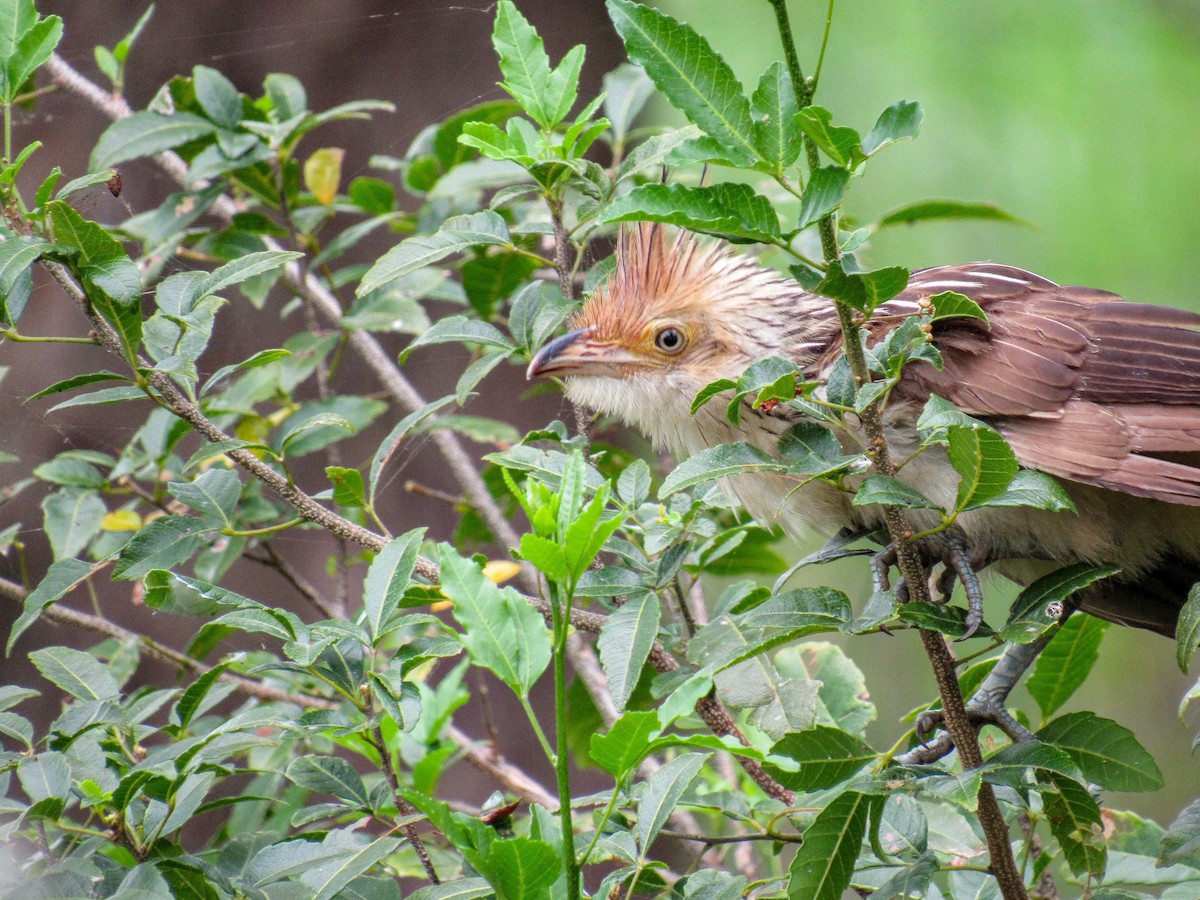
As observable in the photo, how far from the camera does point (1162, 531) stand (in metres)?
2.27

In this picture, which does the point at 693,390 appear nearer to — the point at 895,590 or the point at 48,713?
the point at 895,590

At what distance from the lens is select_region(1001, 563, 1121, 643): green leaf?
5.05ft

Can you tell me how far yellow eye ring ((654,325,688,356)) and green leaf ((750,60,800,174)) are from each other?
1.25 m

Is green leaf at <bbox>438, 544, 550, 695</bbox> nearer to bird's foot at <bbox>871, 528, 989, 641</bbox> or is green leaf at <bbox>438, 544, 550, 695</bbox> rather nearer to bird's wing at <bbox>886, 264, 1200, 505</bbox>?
bird's foot at <bbox>871, 528, 989, 641</bbox>

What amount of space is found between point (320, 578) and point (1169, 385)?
284cm

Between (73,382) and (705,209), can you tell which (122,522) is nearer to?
(73,382)

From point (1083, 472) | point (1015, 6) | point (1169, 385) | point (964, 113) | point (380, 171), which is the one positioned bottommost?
point (1083, 472)

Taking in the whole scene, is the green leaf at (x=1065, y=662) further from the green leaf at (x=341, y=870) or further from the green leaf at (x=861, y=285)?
the green leaf at (x=341, y=870)

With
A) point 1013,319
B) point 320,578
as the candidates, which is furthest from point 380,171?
point 1013,319

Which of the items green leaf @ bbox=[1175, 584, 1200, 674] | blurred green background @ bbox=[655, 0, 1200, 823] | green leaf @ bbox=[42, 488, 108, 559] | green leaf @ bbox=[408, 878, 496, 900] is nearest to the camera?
green leaf @ bbox=[408, 878, 496, 900]

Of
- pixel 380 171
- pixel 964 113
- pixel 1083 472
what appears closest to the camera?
pixel 1083 472

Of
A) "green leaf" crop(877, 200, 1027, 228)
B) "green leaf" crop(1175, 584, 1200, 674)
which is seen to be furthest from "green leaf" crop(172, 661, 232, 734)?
"green leaf" crop(877, 200, 1027, 228)

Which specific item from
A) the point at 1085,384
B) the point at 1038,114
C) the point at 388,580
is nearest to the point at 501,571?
the point at 388,580

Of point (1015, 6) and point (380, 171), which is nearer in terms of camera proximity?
point (380, 171)
